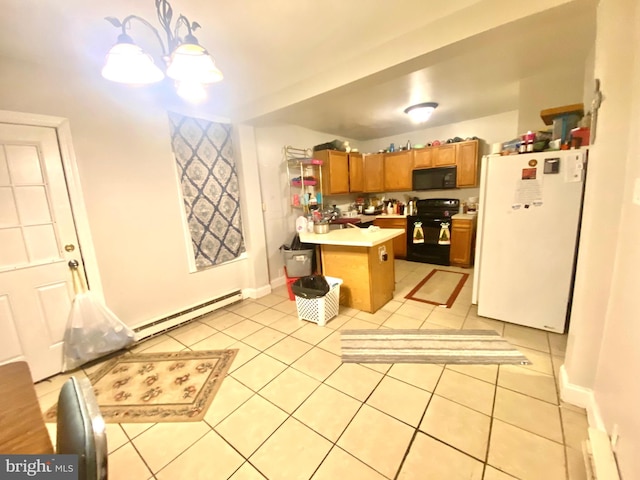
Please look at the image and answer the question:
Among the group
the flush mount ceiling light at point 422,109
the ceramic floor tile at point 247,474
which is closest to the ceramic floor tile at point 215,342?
the ceramic floor tile at point 247,474

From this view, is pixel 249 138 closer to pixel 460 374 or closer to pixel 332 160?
pixel 332 160

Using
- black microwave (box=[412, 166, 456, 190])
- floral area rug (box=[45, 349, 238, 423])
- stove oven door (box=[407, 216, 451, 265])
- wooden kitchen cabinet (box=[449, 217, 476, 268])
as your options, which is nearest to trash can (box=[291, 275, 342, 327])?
floral area rug (box=[45, 349, 238, 423])

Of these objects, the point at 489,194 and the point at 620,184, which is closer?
the point at 620,184

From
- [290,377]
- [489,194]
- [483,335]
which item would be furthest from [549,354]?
[290,377]

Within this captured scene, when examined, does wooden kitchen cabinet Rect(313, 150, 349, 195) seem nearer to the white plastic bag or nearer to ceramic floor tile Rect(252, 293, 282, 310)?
ceramic floor tile Rect(252, 293, 282, 310)

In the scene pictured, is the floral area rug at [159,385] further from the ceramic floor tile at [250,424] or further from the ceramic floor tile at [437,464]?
the ceramic floor tile at [437,464]

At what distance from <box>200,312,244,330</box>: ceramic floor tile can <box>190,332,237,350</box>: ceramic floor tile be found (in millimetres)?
184

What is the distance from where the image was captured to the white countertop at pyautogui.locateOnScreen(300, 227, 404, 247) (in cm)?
246

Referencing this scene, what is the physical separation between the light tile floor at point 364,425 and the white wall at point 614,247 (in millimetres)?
331

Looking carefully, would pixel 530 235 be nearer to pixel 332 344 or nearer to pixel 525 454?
pixel 525 454

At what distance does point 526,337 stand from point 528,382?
0.64m

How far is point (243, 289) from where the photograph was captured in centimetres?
344

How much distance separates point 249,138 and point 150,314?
224cm

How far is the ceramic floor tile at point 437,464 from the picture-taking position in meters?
Result: 1.24
